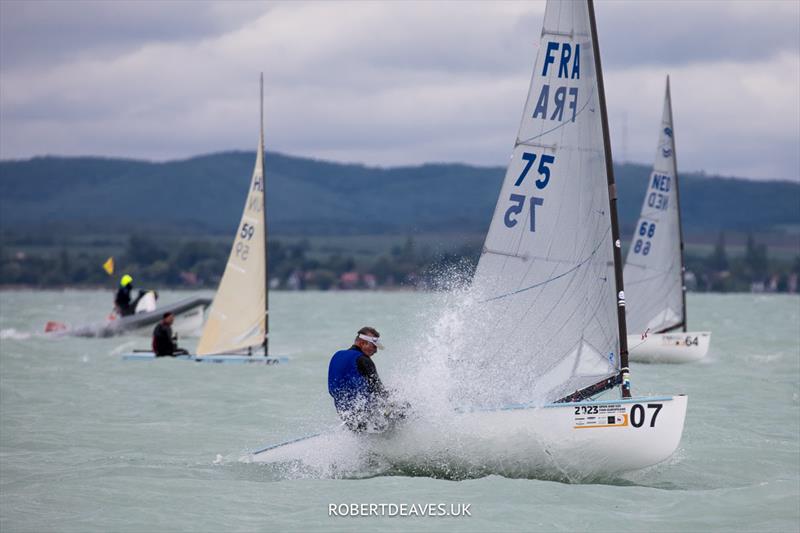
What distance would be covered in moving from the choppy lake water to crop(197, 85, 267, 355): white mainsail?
981 mm

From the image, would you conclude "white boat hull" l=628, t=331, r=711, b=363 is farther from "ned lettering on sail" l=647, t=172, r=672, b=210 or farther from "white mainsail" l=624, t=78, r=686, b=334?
"ned lettering on sail" l=647, t=172, r=672, b=210

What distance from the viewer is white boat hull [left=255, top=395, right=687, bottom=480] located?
45.3ft

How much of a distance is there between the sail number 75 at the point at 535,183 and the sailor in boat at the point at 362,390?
2215mm

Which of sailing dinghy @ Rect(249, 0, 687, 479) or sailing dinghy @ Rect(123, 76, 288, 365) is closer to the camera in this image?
sailing dinghy @ Rect(249, 0, 687, 479)

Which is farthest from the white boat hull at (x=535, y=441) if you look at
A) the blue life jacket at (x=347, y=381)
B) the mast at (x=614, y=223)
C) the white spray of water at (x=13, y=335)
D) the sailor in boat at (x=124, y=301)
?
the white spray of water at (x=13, y=335)

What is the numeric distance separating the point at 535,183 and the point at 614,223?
3.44 feet

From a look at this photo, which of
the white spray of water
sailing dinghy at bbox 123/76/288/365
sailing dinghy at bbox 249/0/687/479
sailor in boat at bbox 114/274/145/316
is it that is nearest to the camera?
sailing dinghy at bbox 249/0/687/479

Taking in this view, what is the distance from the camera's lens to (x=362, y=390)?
1423cm

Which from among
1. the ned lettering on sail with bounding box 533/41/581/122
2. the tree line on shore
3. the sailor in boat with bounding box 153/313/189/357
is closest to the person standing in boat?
the ned lettering on sail with bounding box 533/41/581/122

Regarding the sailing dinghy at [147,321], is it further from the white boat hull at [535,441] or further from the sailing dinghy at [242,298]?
the white boat hull at [535,441]

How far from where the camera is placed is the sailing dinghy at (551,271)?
14.6 meters

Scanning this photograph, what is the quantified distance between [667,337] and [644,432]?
723 inches

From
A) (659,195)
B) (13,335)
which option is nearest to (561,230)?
(659,195)

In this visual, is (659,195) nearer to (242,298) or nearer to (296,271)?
(242,298)
